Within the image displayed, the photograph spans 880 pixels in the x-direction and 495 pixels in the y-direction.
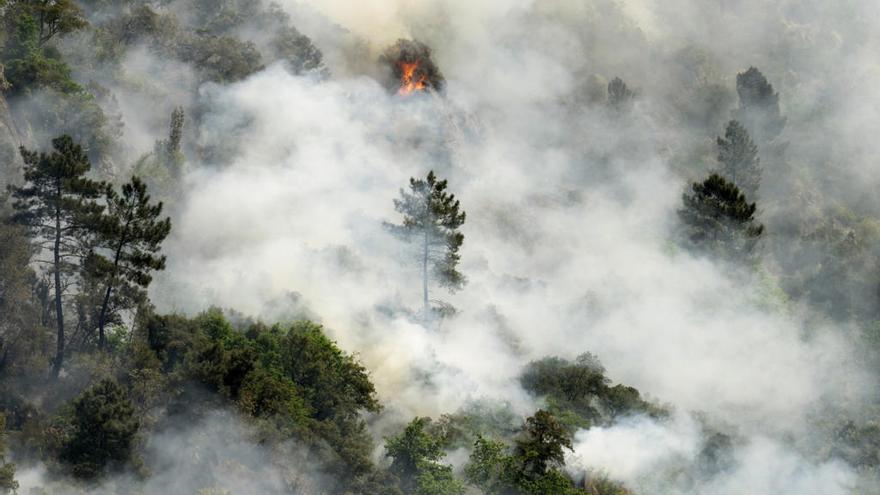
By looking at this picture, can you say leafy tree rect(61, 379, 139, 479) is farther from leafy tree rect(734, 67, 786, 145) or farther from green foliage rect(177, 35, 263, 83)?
leafy tree rect(734, 67, 786, 145)

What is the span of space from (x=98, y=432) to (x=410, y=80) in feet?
155

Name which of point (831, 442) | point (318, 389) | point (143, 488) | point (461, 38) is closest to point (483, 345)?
point (318, 389)

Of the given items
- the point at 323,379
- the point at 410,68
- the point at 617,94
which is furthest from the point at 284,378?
the point at 617,94

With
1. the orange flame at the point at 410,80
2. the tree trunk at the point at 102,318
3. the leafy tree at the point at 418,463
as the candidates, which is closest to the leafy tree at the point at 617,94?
the orange flame at the point at 410,80

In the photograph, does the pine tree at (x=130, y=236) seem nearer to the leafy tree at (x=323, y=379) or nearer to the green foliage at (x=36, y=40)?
the leafy tree at (x=323, y=379)

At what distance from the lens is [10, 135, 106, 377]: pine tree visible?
4250 centimetres

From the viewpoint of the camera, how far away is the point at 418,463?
142 ft

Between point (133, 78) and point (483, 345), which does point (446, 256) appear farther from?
point (133, 78)

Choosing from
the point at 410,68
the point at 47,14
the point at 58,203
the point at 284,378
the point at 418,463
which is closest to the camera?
the point at 58,203

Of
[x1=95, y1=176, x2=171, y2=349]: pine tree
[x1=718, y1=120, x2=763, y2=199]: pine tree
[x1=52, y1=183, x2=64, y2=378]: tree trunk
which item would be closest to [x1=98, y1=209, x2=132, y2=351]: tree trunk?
[x1=95, y1=176, x2=171, y2=349]: pine tree

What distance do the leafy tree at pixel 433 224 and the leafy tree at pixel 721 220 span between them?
18792 millimetres

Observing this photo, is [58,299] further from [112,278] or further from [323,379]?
[323,379]

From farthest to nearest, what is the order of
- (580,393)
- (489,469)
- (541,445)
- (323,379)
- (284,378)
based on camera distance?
(580,393) < (323,379) < (284,378) < (489,469) < (541,445)

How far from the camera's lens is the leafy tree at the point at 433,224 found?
57.2 meters
